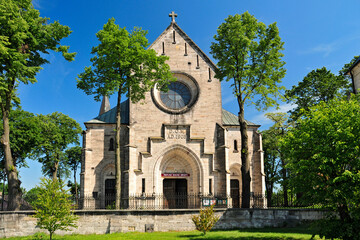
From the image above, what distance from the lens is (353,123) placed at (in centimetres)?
1200

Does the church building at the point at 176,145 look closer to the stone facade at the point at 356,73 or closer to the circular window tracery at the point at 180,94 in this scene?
the circular window tracery at the point at 180,94

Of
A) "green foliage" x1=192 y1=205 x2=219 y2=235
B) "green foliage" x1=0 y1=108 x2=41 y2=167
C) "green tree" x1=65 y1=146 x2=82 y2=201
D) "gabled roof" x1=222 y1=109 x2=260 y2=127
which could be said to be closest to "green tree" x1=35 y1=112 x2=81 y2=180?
"green foliage" x1=0 y1=108 x2=41 y2=167

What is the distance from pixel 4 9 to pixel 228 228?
18028 millimetres

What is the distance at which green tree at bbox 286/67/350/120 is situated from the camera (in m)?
32.2

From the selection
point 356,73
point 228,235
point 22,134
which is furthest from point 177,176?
point 22,134

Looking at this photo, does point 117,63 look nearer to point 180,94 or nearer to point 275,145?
point 180,94

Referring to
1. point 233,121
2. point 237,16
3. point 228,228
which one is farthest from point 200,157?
point 237,16

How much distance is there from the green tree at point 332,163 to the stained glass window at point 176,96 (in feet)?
52.4

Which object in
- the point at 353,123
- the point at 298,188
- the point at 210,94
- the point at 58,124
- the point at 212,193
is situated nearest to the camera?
the point at 353,123

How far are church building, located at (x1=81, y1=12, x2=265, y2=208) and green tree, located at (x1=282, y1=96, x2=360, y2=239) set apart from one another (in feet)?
41.2

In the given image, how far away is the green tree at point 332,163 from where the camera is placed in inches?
457

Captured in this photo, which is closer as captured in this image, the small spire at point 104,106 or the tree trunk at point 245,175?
the tree trunk at point 245,175


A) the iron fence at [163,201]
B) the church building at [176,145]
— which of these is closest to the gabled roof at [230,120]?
the church building at [176,145]

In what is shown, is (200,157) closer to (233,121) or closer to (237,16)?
(233,121)
